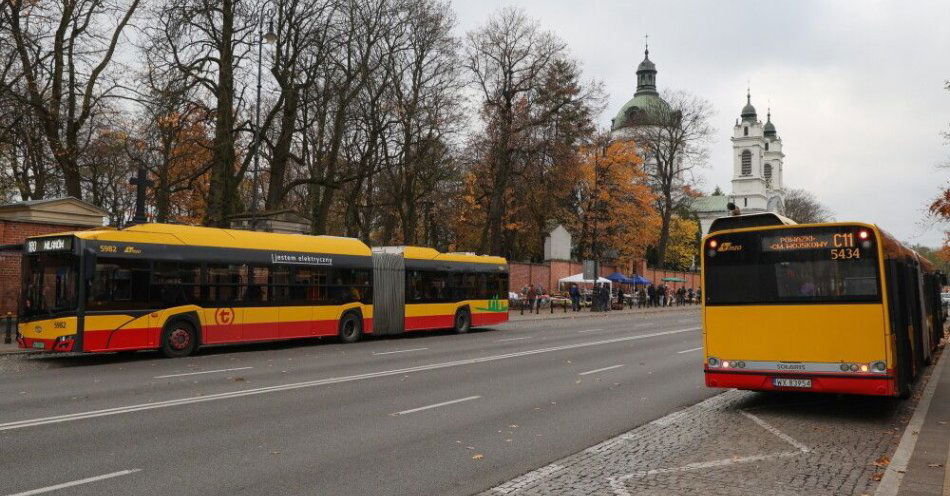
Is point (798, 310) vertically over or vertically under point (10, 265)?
under

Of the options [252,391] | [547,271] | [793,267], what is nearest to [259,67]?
[252,391]

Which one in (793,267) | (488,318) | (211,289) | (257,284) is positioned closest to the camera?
(793,267)

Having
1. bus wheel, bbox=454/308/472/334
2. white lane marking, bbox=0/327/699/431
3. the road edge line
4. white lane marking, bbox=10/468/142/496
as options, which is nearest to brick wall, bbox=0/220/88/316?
bus wheel, bbox=454/308/472/334

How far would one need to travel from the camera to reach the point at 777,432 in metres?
8.91

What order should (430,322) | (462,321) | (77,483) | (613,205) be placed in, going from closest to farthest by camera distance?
(77,483) → (430,322) → (462,321) → (613,205)

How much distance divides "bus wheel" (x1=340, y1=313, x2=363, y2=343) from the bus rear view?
42.9 ft

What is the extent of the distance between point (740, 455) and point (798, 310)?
9.34 ft

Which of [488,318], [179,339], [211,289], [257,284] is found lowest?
[179,339]

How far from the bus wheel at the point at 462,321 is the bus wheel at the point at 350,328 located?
4.72 meters

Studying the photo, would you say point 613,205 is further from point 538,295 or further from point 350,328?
point 350,328

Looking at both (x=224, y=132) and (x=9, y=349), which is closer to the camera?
(x=9, y=349)

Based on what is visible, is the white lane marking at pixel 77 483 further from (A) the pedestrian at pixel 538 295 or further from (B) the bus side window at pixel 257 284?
(A) the pedestrian at pixel 538 295

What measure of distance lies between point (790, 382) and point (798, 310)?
95 cm

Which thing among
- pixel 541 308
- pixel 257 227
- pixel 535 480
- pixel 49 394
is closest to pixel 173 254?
pixel 49 394
